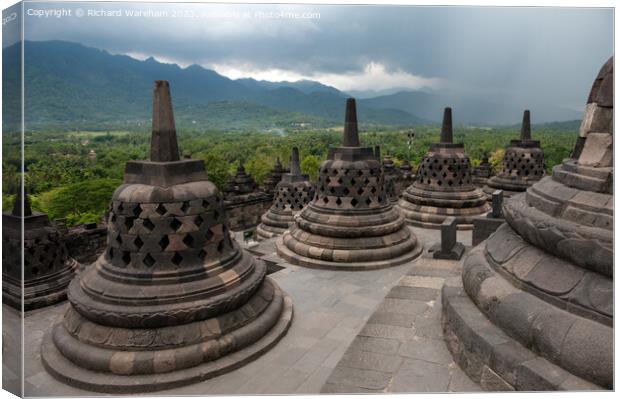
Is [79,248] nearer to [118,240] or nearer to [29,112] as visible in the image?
[118,240]

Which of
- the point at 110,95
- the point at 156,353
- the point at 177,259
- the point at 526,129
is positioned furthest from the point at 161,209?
the point at 526,129

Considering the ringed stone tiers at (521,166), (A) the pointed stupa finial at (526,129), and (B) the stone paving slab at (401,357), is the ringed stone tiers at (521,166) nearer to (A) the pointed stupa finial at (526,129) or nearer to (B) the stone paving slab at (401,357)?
(A) the pointed stupa finial at (526,129)

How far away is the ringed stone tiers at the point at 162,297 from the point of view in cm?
376

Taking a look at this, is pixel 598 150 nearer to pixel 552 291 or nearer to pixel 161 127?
pixel 552 291

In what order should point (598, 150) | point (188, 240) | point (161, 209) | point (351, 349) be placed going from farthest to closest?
1. point (188, 240)
2. point (161, 209)
3. point (351, 349)
4. point (598, 150)

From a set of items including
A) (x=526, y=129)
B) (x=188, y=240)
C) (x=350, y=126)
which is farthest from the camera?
(x=526, y=129)

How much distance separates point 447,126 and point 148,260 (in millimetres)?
9424

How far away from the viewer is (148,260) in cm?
416

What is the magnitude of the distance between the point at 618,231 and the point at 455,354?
1.27 meters

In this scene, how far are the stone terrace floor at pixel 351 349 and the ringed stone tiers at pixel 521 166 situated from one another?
26.9 feet

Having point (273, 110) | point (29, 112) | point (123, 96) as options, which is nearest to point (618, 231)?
point (29, 112)

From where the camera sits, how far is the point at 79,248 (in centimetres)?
1160

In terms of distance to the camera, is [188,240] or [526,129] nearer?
[188,240]

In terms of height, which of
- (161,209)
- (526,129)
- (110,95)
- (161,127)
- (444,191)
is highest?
(110,95)
